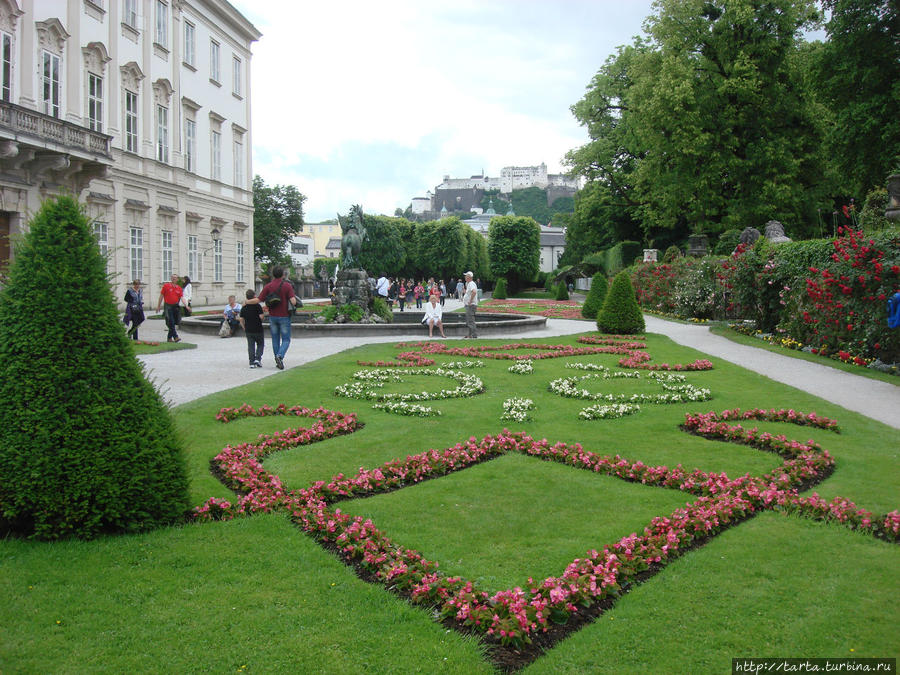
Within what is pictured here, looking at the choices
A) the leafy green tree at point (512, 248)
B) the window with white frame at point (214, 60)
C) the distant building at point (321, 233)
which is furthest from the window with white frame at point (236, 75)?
the distant building at point (321, 233)

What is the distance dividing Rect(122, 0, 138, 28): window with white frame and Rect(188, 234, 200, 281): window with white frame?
9499 millimetres

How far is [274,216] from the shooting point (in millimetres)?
65750

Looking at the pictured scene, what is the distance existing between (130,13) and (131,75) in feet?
8.52

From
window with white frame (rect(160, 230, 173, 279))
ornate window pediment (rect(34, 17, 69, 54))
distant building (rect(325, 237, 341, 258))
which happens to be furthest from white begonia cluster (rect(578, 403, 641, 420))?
distant building (rect(325, 237, 341, 258))

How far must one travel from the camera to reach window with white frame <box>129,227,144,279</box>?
2898cm

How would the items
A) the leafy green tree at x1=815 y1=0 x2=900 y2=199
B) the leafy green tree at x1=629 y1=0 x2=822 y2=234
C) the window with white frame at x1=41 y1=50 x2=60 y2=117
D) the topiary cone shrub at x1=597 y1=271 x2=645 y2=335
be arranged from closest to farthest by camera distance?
1. the topiary cone shrub at x1=597 y1=271 x2=645 y2=335
2. the window with white frame at x1=41 y1=50 x2=60 y2=117
3. the leafy green tree at x1=815 y1=0 x2=900 y2=199
4. the leafy green tree at x1=629 y1=0 x2=822 y2=234

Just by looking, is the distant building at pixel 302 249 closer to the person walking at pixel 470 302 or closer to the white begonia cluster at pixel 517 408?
the person walking at pixel 470 302

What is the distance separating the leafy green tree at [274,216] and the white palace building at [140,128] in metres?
24.6

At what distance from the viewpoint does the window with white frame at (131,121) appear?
28.8 meters

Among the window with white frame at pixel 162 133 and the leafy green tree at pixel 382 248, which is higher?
the window with white frame at pixel 162 133

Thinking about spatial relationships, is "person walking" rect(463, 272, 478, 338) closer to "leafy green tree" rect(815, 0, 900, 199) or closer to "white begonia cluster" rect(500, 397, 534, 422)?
"white begonia cluster" rect(500, 397, 534, 422)

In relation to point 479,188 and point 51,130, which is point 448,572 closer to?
point 51,130

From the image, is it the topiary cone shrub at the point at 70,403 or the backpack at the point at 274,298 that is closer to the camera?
the topiary cone shrub at the point at 70,403

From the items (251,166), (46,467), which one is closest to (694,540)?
(46,467)
